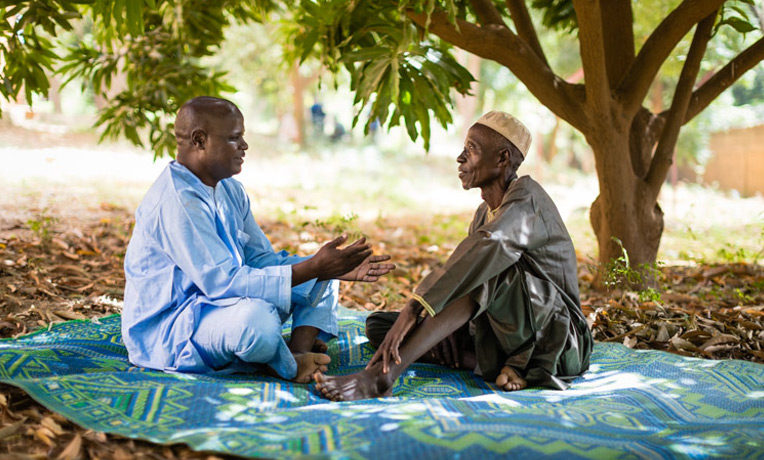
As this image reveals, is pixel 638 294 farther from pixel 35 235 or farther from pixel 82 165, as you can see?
pixel 82 165

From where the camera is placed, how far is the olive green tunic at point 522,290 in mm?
2883

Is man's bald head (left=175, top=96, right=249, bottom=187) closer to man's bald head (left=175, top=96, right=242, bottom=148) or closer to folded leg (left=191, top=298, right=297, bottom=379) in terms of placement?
man's bald head (left=175, top=96, right=242, bottom=148)

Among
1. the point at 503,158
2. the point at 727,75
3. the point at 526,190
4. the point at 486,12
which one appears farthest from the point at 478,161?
the point at 727,75

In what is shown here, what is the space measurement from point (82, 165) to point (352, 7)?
7.08 meters

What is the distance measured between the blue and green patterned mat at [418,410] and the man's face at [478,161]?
40.3 inches

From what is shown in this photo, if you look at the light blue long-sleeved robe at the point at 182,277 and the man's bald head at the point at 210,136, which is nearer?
the light blue long-sleeved robe at the point at 182,277

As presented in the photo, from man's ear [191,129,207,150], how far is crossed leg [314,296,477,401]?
122 cm

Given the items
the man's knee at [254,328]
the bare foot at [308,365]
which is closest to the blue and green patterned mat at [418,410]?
the bare foot at [308,365]

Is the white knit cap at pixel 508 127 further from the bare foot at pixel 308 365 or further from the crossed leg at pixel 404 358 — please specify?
the bare foot at pixel 308 365

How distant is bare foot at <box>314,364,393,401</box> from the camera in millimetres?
2830

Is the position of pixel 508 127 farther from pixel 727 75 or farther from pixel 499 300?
pixel 727 75

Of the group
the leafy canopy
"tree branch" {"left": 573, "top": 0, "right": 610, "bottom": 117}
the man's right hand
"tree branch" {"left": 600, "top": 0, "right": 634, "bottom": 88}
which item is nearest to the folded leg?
the man's right hand

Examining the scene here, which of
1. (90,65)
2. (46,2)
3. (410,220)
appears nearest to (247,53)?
(410,220)

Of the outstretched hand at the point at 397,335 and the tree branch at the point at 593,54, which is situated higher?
the tree branch at the point at 593,54
